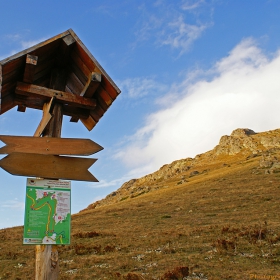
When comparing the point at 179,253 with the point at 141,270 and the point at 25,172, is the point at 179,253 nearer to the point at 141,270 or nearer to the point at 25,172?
the point at 141,270

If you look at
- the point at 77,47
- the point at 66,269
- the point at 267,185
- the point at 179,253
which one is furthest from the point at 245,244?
the point at 267,185

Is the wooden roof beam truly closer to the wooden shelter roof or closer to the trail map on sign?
the wooden shelter roof

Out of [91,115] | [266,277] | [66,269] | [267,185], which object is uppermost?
[267,185]

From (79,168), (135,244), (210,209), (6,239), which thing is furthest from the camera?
(210,209)

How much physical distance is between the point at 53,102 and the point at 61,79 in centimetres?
100

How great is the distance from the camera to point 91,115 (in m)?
7.04

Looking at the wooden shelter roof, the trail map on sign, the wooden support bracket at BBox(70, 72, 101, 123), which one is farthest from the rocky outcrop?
the trail map on sign

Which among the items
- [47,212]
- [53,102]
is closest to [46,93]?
[53,102]

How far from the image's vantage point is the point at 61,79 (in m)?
6.78

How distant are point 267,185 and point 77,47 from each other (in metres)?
44.6

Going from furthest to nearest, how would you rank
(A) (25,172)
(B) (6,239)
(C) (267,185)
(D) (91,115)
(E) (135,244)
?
(C) (267,185)
(B) (6,239)
(E) (135,244)
(D) (91,115)
(A) (25,172)

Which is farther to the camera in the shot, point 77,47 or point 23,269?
point 23,269

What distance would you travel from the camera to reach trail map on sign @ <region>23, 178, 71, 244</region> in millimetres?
4773

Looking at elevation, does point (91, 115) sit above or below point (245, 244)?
above
